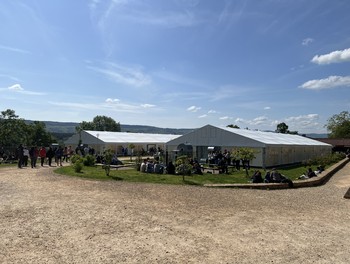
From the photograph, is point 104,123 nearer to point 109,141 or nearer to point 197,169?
point 109,141

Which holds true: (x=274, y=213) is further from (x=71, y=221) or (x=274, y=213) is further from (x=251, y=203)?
(x=71, y=221)

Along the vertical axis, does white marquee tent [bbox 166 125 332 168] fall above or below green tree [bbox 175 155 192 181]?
above

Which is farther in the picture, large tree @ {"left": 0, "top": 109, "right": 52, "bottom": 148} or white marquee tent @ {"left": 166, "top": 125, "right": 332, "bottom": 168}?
large tree @ {"left": 0, "top": 109, "right": 52, "bottom": 148}

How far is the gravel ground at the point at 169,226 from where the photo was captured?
5.85 meters

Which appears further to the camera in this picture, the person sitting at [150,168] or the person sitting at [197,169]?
the person sitting at [150,168]

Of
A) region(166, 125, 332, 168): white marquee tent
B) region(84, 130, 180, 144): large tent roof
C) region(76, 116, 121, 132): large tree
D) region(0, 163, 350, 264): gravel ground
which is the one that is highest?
region(76, 116, 121, 132): large tree

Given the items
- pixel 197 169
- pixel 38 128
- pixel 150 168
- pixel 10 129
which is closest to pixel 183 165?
pixel 197 169

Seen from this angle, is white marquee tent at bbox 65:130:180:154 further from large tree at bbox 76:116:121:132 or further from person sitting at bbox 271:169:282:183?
large tree at bbox 76:116:121:132

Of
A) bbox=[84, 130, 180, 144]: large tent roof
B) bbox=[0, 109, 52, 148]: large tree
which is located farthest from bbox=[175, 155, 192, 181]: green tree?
bbox=[0, 109, 52, 148]: large tree

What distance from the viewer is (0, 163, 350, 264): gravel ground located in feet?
19.2

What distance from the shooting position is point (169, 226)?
301 inches

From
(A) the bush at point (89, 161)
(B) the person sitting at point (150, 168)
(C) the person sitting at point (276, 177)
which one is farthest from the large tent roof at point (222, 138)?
(C) the person sitting at point (276, 177)

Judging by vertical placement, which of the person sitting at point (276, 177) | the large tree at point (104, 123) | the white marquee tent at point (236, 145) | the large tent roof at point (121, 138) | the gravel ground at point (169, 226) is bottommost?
the gravel ground at point (169, 226)

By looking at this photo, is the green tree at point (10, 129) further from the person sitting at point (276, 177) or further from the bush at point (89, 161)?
the person sitting at point (276, 177)
